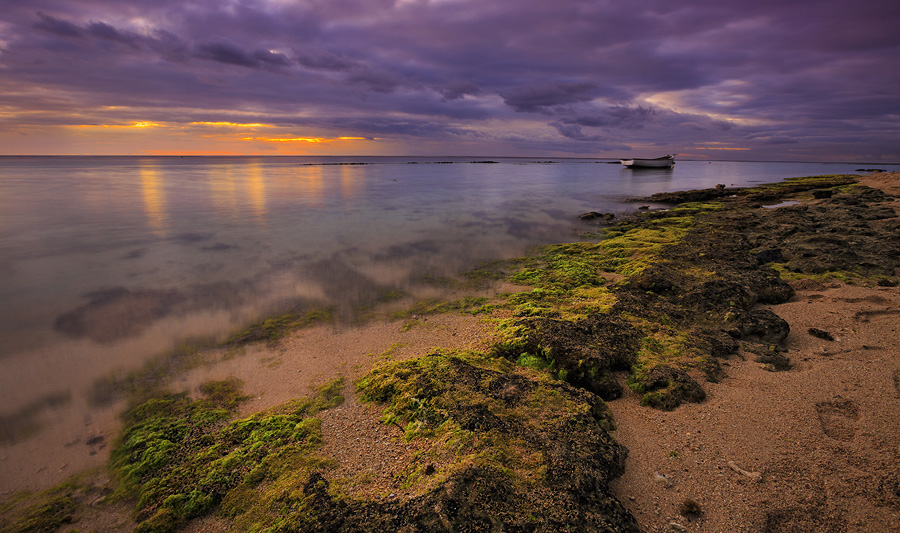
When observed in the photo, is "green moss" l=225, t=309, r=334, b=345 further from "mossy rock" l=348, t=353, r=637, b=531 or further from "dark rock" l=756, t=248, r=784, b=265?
"dark rock" l=756, t=248, r=784, b=265

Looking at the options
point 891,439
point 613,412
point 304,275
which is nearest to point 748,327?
point 891,439

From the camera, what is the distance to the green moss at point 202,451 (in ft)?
12.8

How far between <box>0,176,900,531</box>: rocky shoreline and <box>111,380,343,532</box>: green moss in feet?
0.06

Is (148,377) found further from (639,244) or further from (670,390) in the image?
(639,244)

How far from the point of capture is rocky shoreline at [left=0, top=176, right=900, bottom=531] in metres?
3.24

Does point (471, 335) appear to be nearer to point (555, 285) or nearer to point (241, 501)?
point (555, 285)

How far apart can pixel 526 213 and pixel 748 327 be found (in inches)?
768

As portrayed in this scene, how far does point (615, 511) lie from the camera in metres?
3.19

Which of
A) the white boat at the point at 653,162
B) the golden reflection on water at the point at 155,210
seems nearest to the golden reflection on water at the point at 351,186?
the golden reflection on water at the point at 155,210

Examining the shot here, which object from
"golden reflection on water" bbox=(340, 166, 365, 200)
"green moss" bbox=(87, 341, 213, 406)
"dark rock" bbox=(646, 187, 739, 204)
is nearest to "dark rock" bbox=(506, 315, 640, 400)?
"green moss" bbox=(87, 341, 213, 406)

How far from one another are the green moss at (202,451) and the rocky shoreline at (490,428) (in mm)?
19

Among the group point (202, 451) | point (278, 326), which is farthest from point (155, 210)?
point (202, 451)

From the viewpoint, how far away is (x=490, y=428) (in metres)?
4.00

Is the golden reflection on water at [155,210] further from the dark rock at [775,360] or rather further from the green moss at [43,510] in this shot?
the dark rock at [775,360]
